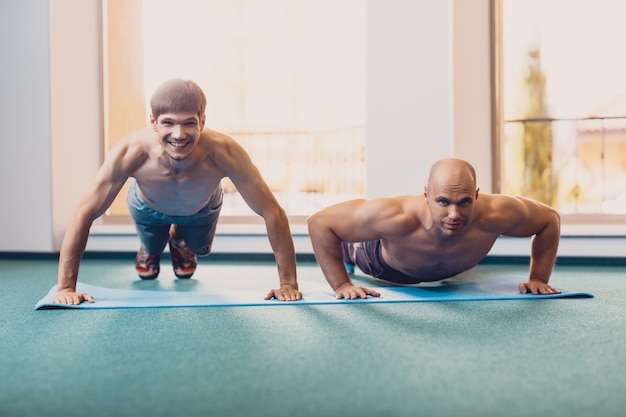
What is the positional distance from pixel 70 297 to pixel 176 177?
0.55 meters

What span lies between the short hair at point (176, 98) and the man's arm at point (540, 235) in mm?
1174

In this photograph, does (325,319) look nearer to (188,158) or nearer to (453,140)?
(188,158)

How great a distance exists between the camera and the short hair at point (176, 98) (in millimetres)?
2258

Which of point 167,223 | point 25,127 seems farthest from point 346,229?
point 25,127

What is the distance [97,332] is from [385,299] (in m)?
0.98

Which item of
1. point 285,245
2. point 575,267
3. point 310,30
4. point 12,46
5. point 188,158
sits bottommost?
point 575,267

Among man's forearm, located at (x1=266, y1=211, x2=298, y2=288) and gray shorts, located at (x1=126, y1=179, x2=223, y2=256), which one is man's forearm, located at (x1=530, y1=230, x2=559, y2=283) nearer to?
man's forearm, located at (x1=266, y1=211, x2=298, y2=288)

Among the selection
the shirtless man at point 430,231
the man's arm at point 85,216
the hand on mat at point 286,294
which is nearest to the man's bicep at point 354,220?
the shirtless man at point 430,231

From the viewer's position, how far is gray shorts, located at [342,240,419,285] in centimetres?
270

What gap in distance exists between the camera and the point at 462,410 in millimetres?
1194

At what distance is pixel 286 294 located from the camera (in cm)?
243

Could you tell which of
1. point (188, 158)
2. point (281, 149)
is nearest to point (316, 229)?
point (188, 158)

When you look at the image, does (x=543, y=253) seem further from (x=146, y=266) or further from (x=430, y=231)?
(x=146, y=266)

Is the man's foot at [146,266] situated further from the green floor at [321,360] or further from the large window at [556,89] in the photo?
the large window at [556,89]
